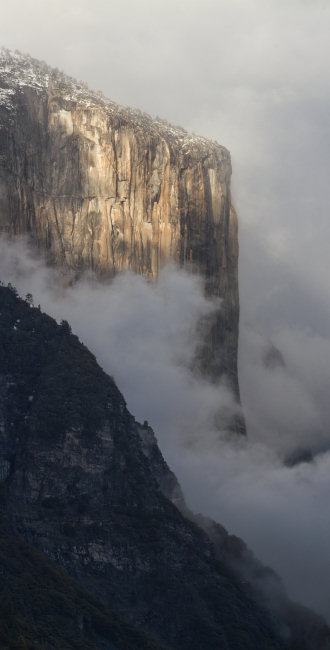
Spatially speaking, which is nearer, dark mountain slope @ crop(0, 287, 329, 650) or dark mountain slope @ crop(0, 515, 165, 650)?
dark mountain slope @ crop(0, 515, 165, 650)

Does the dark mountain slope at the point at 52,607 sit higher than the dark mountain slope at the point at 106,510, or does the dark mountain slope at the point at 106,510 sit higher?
the dark mountain slope at the point at 106,510

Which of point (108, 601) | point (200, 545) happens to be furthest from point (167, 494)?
point (108, 601)

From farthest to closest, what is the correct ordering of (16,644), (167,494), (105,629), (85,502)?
(167,494)
(85,502)
(105,629)
(16,644)

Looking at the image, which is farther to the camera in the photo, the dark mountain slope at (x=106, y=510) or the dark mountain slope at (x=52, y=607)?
the dark mountain slope at (x=106, y=510)

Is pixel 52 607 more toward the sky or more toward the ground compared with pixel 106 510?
more toward the ground

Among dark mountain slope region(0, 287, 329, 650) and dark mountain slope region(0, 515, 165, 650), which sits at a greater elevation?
dark mountain slope region(0, 287, 329, 650)

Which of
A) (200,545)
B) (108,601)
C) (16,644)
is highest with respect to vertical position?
(200,545)

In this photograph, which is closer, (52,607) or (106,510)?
(52,607)

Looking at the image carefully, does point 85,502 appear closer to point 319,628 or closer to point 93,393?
point 93,393
